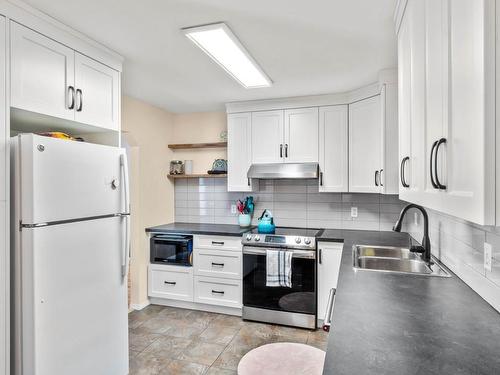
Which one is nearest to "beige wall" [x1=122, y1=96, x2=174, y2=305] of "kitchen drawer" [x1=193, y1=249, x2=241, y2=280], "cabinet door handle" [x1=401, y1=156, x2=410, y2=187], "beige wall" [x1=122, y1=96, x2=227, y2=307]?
"beige wall" [x1=122, y1=96, x2=227, y2=307]

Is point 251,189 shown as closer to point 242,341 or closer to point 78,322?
point 242,341

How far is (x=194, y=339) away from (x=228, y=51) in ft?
7.92

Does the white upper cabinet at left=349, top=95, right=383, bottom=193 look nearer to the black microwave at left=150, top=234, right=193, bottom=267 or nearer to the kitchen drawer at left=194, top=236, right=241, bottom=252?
the kitchen drawer at left=194, top=236, right=241, bottom=252

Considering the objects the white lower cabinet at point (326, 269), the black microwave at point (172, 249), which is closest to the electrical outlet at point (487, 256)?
the white lower cabinet at point (326, 269)

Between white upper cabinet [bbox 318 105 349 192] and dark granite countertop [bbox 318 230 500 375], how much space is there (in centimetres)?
172

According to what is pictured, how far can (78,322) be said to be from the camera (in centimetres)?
180

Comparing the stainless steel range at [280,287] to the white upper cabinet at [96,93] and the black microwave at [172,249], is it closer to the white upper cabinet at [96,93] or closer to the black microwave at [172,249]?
the black microwave at [172,249]

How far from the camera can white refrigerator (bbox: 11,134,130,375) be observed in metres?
1.56

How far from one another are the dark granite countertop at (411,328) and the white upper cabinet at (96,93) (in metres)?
1.83

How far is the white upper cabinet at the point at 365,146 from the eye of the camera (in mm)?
3031

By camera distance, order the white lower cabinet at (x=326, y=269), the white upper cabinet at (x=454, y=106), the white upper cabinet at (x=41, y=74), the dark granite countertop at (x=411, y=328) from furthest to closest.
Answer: the white lower cabinet at (x=326, y=269), the white upper cabinet at (x=41, y=74), the dark granite countertop at (x=411, y=328), the white upper cabinet at (x=454, y=106)

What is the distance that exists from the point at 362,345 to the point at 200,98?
3.00m

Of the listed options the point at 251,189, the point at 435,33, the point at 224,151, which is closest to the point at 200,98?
the point at 224,151

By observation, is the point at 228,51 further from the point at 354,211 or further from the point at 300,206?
the point at 354,211
